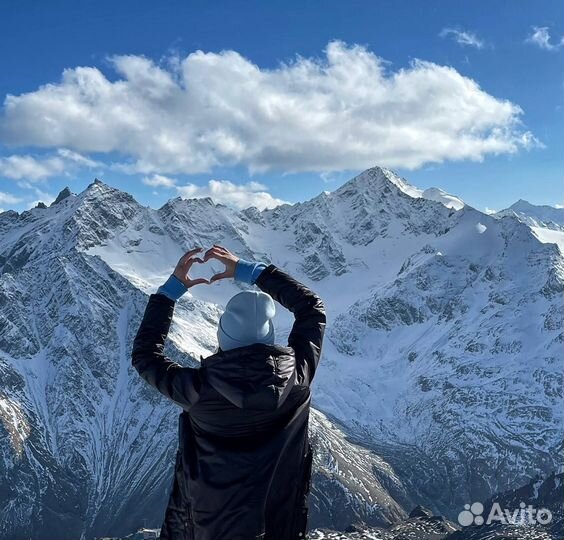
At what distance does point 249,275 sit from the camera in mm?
7438

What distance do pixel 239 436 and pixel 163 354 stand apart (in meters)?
1.16

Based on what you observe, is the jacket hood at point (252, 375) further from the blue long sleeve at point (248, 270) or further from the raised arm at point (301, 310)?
the blue long sleeve at point (248, 270)

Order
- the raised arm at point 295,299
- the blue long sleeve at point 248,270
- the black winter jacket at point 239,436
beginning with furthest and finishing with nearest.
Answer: the blue long sleeve at point 248,270 → the raised arm at point 295,299 → the black winter jacket at point 239,436

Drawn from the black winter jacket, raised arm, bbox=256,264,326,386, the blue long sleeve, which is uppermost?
the blue long sleeve

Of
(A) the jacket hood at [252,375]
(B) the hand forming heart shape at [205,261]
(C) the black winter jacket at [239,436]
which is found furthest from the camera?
(B) the hand forming heart shape at [205,261]

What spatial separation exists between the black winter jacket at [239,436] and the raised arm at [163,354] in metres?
0.01

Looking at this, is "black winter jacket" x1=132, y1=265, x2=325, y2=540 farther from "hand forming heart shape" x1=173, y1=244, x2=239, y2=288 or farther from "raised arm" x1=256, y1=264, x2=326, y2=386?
"hand forming heart shape" x1=173, y1=244, x2=239, y2=288

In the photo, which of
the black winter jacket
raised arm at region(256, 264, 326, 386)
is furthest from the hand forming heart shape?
the black winter jacket

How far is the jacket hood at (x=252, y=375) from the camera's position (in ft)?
18.9

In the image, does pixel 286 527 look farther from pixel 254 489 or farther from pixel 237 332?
pixel 237 332

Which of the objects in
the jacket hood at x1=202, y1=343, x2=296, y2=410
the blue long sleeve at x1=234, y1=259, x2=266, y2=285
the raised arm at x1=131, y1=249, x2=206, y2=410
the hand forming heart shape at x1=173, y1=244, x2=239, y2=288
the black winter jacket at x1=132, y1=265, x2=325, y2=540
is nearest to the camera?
the jacket hood at x1=202, y1=343, x2=296, y2=410

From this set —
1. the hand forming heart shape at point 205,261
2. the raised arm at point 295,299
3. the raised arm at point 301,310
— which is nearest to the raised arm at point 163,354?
the hand forming heart shape at point 205,261

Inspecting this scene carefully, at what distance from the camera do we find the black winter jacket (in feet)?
19.3

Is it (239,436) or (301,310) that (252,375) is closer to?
(239,436)
